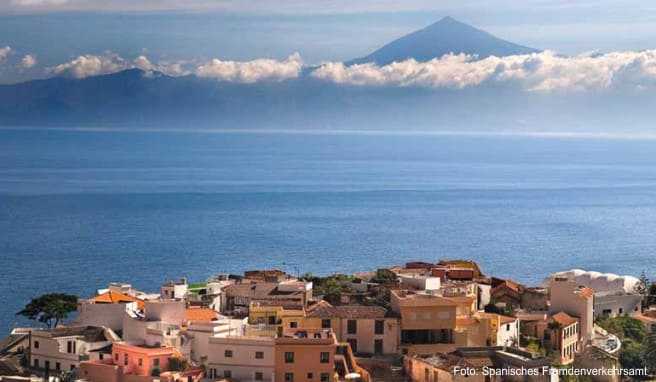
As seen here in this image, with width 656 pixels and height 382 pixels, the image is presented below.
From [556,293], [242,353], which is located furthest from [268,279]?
[242,353]

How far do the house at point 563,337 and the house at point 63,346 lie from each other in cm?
828

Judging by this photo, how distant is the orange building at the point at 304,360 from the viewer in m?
21.0

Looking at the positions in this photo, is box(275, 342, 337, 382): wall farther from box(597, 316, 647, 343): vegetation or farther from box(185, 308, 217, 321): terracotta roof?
box(597, 316, 647, 343): vegetation

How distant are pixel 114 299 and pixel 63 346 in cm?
345

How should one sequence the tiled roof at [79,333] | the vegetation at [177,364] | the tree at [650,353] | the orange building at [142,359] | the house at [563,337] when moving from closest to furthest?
the orange building at [142,359]
the vegetation at [177,364]
the tiled roof at [79,333]
the tree at [650,353]
the house at [563,337]

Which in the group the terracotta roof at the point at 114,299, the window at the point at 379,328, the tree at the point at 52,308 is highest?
the terracotta roof at the point at 114,299

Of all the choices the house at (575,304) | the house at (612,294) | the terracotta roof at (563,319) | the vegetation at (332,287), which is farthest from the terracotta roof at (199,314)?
the house at (612,294)

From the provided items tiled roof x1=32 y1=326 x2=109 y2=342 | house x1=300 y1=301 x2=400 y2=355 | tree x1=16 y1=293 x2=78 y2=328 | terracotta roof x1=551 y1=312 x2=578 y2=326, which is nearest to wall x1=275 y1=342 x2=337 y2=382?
house x1=300 y1=301 x2=400 y2=355

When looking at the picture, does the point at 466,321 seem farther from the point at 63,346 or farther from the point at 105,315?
the point at 63,346

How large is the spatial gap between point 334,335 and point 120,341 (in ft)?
12.5

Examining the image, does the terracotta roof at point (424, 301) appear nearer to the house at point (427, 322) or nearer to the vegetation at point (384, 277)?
the house at point (427, 322)

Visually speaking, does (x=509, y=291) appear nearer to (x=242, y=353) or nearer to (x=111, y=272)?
(x=242, y=353)

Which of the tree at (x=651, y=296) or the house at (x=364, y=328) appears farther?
the tree at (x=651, y=296)

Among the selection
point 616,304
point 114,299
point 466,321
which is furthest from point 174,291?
point 616,304
